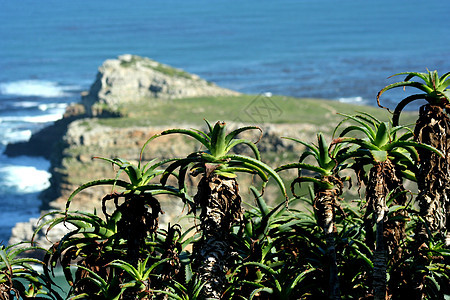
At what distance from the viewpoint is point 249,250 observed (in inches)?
271

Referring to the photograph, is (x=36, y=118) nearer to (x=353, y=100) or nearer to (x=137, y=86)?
(x=137, y=86)

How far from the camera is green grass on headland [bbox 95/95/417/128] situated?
104125 millimetres

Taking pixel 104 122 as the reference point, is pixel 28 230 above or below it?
below

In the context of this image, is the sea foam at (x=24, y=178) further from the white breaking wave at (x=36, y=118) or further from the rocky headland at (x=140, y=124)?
the white breaking wave at (x=36, y=118)

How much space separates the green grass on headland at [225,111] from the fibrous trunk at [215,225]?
306 feet

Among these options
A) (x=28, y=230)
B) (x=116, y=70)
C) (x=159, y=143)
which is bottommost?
(x=28, y=230)

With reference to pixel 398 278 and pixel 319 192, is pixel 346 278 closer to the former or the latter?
pixel 398 278

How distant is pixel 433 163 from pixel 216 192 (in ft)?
6.61

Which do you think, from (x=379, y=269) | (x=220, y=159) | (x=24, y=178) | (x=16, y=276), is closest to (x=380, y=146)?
(x=379, y=269)

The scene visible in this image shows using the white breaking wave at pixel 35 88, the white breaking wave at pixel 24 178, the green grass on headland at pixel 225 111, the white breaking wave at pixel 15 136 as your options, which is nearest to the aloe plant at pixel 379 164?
the green grass on headland at pixel 225 111

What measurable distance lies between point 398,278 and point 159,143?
9604 centimetres

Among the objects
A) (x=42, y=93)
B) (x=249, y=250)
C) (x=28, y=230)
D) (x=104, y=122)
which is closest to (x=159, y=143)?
(x=104, y=122)

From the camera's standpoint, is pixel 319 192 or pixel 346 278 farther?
pixel 346 278

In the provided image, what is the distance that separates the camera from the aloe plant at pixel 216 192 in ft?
20.0
